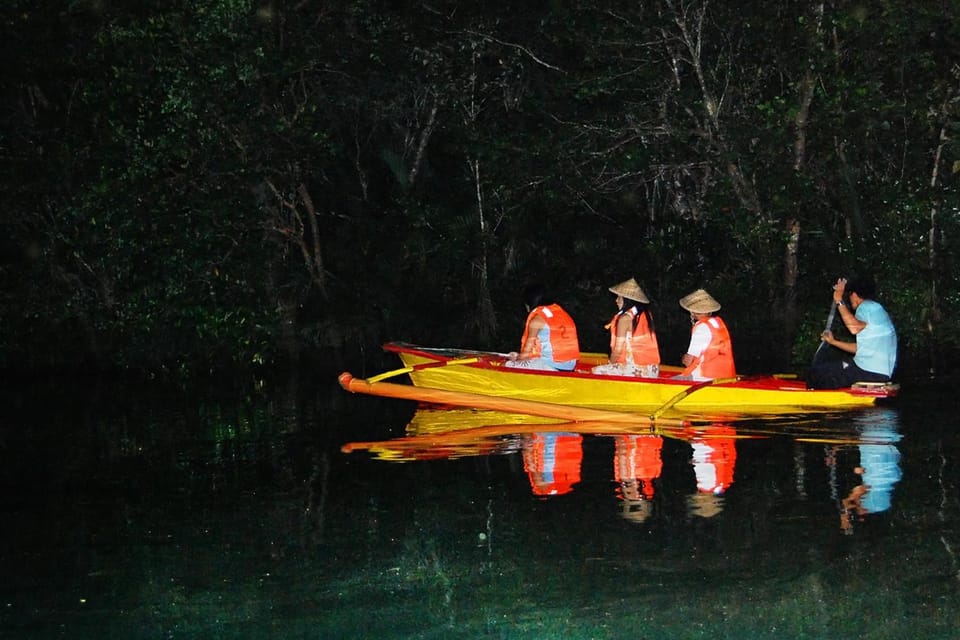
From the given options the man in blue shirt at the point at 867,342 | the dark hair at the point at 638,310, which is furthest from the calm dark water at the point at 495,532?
the dark hair at the point at 638,310

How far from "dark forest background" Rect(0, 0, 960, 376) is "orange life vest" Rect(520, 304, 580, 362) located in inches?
182

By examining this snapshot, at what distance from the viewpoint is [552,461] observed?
10.8m

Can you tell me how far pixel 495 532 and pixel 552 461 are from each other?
2.62 metres

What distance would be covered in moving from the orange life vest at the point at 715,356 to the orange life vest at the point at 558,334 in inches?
60.5

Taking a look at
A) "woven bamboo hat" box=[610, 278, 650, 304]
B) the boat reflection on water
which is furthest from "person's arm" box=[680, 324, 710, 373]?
the boat reflection on water

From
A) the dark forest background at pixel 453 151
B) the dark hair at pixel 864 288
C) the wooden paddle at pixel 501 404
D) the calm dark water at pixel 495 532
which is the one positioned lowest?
the calm dark water at pixel 495 532

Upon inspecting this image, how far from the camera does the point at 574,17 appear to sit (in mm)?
19781

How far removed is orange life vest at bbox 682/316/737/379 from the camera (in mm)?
13141

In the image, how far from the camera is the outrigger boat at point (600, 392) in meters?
12.6

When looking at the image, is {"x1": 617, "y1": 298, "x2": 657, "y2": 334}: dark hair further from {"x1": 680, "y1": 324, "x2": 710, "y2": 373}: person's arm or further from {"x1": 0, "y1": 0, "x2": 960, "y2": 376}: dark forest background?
{"x1": 0, "y1": 0, "x2": 960, "y2": 376}: dark forest background

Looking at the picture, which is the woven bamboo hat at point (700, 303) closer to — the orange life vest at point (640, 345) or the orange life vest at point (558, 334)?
the orange life vest at point (640, 345)

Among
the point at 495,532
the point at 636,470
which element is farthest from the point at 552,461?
the point at 495,532

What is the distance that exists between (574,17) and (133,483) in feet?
37.1

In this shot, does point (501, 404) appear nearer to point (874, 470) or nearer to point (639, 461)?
point (639, 461)
